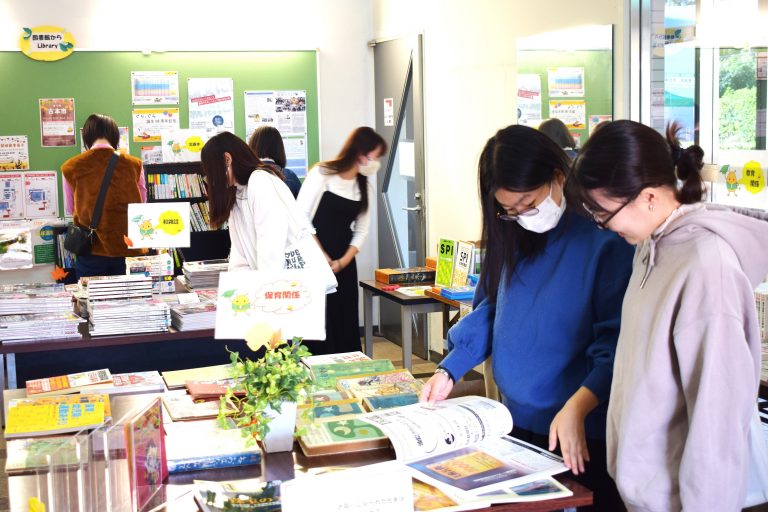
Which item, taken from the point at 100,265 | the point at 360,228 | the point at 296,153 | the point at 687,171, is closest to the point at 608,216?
the point at 687,171

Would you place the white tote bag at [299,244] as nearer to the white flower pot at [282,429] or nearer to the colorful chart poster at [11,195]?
the white flower pot at [282,429]

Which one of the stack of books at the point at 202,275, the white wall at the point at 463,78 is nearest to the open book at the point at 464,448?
the stack of books at the point at 202,275

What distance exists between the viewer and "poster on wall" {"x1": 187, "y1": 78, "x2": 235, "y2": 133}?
7016 mm

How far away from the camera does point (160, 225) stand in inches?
162

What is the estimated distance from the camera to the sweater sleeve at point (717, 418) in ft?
5.26

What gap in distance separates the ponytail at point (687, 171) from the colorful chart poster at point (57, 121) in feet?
19.1

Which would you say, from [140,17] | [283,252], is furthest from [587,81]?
[140,17]

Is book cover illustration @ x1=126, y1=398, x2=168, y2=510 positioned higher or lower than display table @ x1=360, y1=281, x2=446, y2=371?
higher

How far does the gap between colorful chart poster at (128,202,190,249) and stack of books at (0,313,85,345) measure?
0.59m

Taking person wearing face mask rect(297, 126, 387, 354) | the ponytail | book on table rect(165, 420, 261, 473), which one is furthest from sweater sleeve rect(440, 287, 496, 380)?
person wearing face mask rect(297, 126, 387, 354)

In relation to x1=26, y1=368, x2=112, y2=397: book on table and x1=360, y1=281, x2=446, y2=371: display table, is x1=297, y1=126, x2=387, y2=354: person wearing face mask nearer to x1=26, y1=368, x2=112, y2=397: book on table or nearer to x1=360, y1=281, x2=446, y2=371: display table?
x1=360, y1=281, x2=446, y2=371: display table

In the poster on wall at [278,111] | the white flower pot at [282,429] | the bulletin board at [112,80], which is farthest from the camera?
the poster on wall at [278,111]

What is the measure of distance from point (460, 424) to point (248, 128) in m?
5.40

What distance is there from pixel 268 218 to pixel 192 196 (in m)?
3.03
